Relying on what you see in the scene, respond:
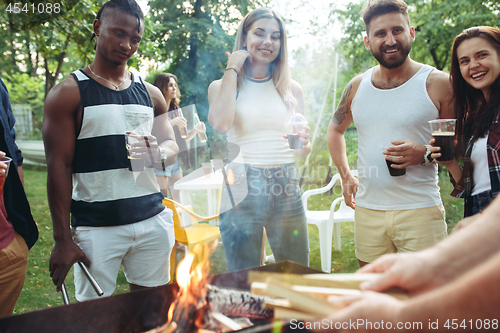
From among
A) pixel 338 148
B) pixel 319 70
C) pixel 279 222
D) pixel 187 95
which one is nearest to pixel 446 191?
pixel 338 148

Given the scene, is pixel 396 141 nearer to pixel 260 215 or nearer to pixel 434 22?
pixel 260 215

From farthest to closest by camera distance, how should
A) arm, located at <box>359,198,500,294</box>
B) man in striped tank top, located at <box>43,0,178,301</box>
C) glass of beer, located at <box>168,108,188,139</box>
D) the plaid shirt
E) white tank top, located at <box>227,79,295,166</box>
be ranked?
glass of beer, located at <box>168,108,188,139</box> → white tank top, located at <box>227,79,295,166</box> → man in striped tank top, located at <box>43,0,178,301</box> → the plaid shirt → arm, located at <box>359,198,500,294</box>

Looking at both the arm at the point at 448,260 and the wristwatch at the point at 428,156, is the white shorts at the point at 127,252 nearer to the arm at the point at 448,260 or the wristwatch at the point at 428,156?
the arm at the point at 448,260

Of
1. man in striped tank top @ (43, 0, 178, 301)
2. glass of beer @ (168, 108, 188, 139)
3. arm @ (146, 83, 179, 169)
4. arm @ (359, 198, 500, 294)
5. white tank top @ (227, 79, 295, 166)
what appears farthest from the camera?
glass of beer @ (168, 108, 188, 139)

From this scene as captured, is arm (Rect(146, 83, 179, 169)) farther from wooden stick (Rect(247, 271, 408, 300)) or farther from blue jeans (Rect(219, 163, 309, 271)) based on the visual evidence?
wooden stick (Rect(247, 271, 408, 300))

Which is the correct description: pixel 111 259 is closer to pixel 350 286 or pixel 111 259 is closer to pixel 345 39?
pixel 350 286

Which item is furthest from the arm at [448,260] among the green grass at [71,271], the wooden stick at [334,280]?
the green grass at [71,271]

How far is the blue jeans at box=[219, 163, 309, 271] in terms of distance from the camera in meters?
2.21

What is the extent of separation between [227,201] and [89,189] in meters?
0.85

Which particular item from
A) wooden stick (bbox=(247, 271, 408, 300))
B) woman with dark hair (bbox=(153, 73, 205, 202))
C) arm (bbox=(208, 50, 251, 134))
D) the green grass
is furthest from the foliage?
wooden stick (bbox=(247, 271, 408, 300))

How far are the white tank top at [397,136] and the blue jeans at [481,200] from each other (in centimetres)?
25

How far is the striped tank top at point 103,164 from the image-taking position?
1792mm

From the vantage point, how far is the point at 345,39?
9.37m

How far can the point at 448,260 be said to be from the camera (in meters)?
0.85
